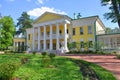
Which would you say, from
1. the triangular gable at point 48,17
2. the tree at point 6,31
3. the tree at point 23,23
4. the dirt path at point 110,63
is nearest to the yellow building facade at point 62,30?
the triangular gable at point 48,17

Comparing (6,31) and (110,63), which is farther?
(6,31)

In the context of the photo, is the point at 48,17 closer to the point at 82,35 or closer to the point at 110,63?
the point at 82,35

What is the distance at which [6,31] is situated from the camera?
57594 millimetres

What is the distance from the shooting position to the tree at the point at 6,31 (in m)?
55.3

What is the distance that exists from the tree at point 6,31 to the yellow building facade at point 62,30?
9894mm

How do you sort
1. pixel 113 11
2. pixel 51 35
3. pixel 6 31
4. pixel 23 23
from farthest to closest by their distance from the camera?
1. pixel 23 23
2. pixel 6 31
3. pixel 51 35
4. pixel 113 11

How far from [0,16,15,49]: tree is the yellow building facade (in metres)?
9.89

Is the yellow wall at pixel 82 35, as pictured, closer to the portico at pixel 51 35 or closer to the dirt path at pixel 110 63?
the portico at pixel 51 35

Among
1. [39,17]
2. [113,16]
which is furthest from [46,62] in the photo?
[39,17]

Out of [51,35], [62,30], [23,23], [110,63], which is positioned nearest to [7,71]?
[110,63]

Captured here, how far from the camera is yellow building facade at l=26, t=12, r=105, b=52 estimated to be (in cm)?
3959

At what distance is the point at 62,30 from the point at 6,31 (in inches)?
801

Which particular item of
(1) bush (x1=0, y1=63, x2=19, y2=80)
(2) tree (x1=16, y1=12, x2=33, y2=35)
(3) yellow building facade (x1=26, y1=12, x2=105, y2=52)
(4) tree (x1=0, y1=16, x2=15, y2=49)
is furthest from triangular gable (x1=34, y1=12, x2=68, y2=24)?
(2) tree (x1=16, y1=12, x2=33, y2=35)

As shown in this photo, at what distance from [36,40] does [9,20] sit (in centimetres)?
1385
